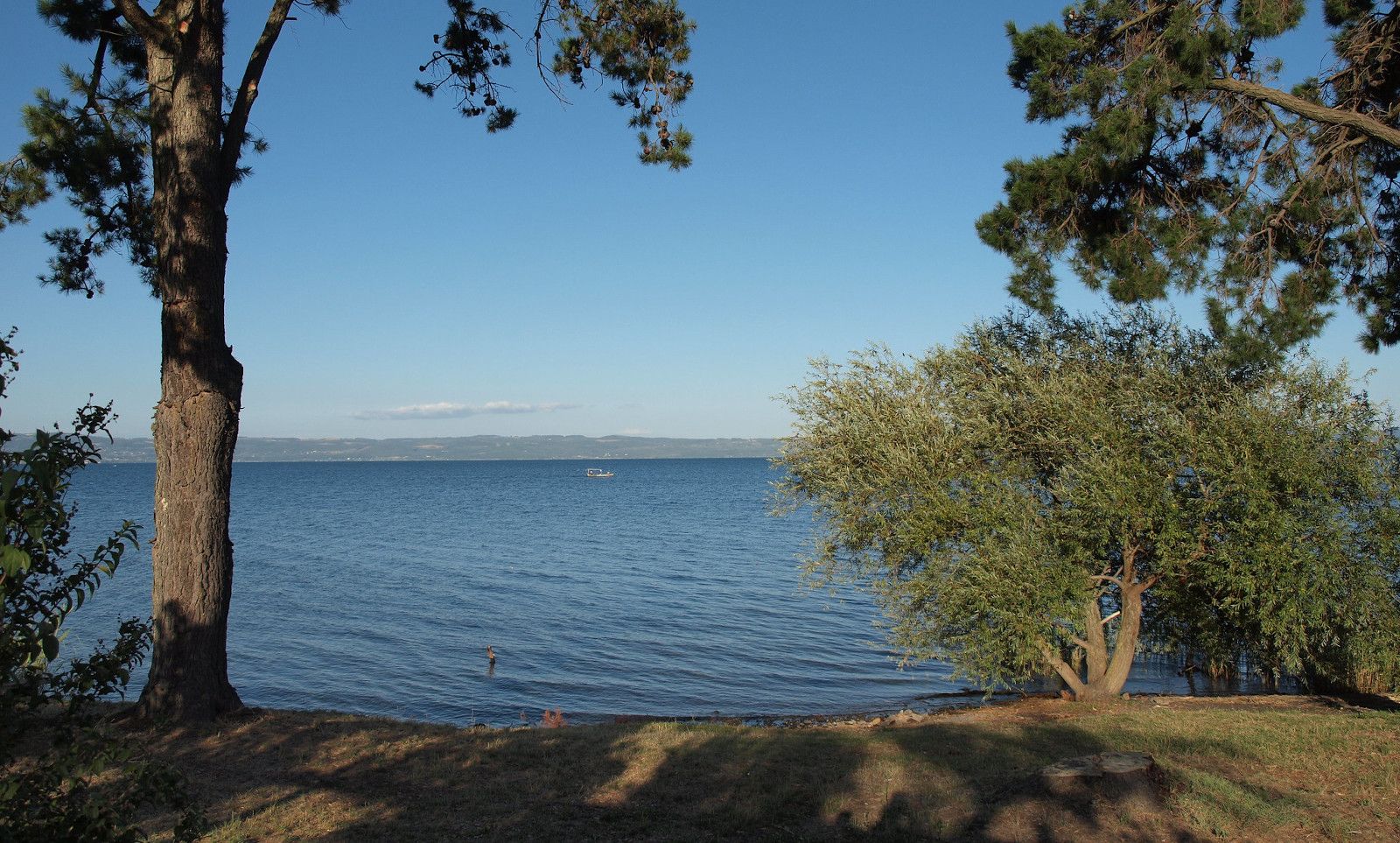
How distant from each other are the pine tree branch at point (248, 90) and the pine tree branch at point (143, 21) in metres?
0.99

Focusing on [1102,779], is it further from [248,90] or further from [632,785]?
[248,90]


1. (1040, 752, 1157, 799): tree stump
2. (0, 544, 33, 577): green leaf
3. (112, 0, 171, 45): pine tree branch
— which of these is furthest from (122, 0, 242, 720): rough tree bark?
(1040, 752, 1157, 799): tree stump

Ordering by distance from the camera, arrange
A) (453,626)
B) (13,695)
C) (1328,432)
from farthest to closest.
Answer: (453,626), (1328,432), (13,695)

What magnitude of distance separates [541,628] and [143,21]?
22.5 meters

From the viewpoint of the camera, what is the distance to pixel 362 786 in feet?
28.1

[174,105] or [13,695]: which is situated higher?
[174,105]

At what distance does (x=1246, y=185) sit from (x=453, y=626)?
987 inches

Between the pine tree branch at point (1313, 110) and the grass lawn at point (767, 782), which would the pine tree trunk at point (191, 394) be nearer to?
the grass lawn at point (767, 782)

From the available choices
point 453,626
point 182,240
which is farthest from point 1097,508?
point 453,626

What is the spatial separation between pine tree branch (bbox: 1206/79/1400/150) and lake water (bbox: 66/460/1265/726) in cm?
1245

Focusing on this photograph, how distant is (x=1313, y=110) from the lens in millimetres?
11273

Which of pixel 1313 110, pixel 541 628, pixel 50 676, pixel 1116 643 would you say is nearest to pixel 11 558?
pixel 50 676

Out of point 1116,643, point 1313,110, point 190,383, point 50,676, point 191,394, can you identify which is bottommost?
point 1116,643

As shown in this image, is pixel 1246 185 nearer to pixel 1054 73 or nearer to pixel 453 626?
pixel 1054 73
